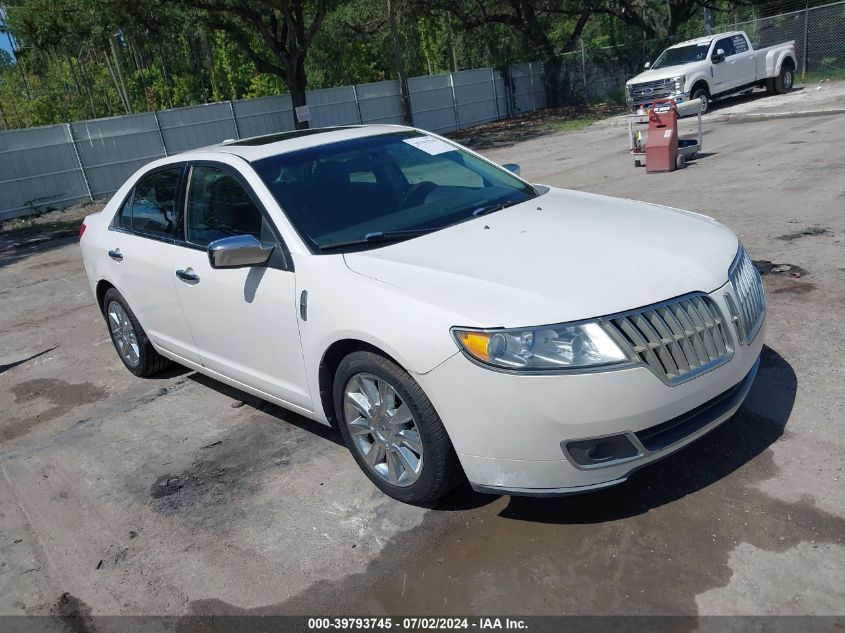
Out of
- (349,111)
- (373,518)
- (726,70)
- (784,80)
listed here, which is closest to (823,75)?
(784,80)

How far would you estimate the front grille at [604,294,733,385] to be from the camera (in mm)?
2900

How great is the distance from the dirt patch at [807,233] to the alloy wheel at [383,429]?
16.6 ft

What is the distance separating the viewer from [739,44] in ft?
69.4

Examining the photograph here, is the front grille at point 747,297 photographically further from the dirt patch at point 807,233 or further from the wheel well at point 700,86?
the wheel well at point 700,86

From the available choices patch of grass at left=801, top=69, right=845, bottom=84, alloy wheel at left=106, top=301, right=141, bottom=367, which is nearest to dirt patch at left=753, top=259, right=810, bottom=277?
A: alloy wheel at left=106, top=301, right=141, bottom=367

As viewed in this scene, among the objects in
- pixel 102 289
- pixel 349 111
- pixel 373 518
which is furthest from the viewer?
pixel 349 111

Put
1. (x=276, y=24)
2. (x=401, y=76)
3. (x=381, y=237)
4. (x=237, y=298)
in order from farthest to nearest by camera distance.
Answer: (x=401, y=76)
(x=276, y=24)
(x=237, y=298)
(x=381, y=237)

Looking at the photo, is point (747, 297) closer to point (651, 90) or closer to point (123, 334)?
point (123, 334)

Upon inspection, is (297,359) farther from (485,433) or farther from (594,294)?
(594,294)

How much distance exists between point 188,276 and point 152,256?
1.93 feet

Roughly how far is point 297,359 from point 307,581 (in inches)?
44.3

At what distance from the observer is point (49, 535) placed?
379cm

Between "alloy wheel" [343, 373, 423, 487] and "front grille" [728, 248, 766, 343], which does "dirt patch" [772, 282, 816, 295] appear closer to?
"front grille" [728, 248, 766, 343]

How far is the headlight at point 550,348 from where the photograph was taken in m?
2.86
